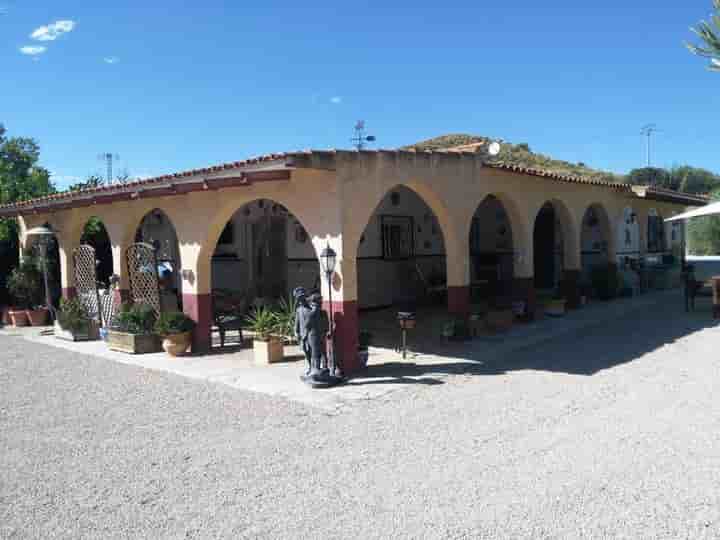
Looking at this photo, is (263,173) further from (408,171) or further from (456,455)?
(456,455)

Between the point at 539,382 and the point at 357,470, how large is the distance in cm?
349

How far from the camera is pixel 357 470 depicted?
4781 millimetres

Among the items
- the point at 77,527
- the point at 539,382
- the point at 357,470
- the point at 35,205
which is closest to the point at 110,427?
the point at 77,527

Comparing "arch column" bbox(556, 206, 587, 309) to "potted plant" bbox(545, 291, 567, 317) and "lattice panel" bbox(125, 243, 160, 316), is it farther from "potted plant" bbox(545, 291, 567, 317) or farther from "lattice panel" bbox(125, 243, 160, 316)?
"lattice panel" bbox(125, 243, 160, 316)

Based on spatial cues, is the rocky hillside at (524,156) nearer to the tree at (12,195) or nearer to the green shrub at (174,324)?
the tree at (12,195)

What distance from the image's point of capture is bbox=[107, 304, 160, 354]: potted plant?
10664mm

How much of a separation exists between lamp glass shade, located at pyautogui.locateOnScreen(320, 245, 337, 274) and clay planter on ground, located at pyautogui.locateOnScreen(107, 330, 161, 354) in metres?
4.30

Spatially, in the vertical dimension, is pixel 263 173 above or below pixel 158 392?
above

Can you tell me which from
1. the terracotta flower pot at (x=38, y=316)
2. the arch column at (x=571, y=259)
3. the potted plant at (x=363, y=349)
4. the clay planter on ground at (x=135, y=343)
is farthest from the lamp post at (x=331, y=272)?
the terracotta flower pot at (x=38, y=316)

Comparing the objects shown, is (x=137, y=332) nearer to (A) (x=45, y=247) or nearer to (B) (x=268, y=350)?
(B) (x=268, y=350)

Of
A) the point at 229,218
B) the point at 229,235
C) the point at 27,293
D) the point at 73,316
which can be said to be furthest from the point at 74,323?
the point at 229,218

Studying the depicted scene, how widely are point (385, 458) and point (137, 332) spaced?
710 centimetres

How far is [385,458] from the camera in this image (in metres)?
5.03

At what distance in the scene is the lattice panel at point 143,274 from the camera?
10.8m
